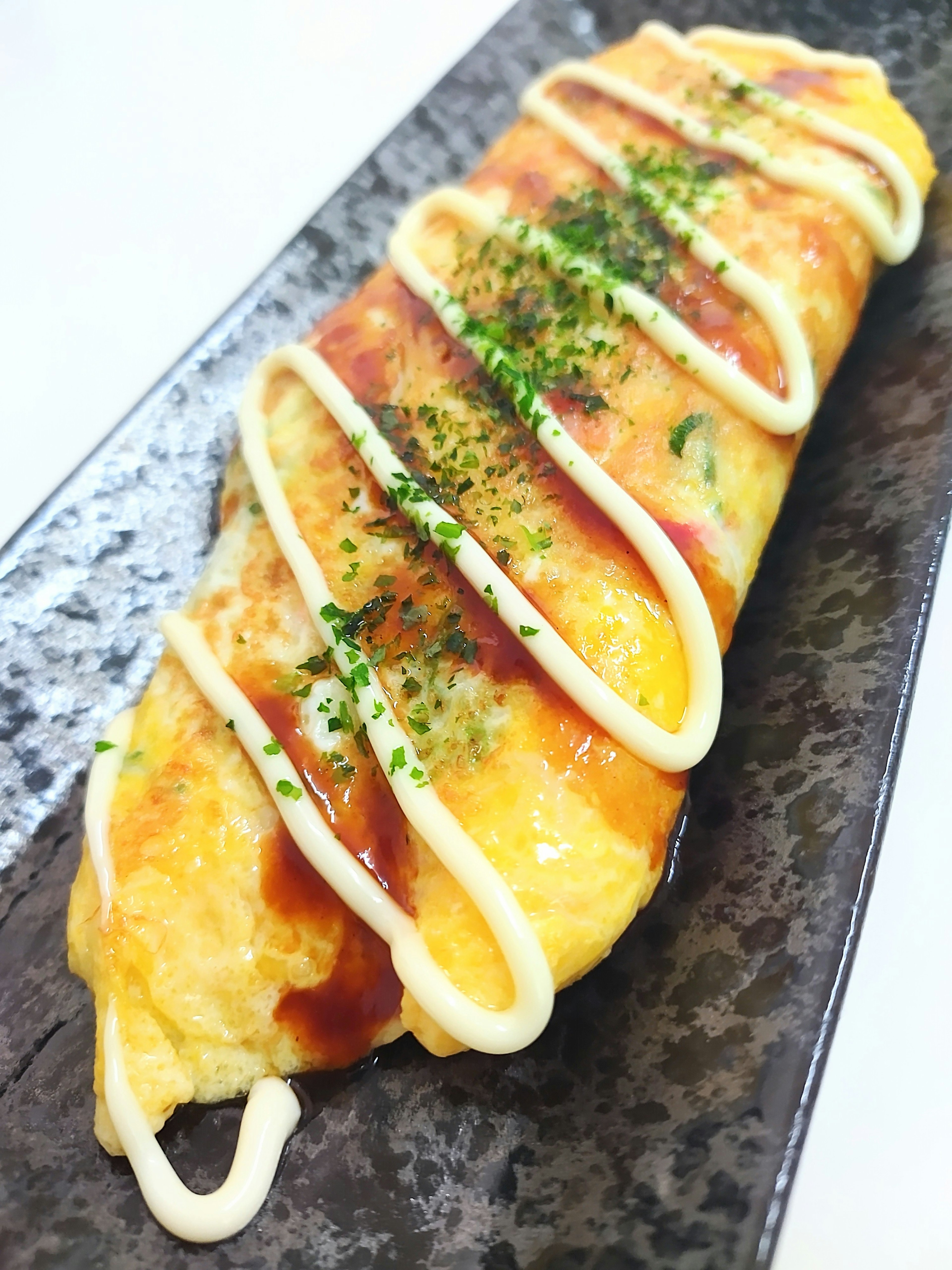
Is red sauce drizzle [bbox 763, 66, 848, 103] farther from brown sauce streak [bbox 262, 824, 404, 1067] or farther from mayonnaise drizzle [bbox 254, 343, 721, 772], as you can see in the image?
brown sauce streak [bbox 262, 824, 404, 1067]

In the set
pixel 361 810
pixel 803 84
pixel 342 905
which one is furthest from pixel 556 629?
pixel 803 84

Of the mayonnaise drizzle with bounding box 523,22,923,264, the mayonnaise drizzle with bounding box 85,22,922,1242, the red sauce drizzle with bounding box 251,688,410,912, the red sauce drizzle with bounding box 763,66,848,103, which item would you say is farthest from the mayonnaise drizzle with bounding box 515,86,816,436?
the red sauce drizzle with bounding box 251,688,410,912

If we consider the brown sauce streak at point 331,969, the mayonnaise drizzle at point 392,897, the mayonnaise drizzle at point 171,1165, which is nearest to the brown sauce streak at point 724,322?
the mayonnaise drizzle at point 392,897

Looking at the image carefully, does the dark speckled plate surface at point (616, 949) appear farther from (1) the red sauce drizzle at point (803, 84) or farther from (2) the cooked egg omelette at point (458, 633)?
(1) the red sauce drizzle at point (803, 84)

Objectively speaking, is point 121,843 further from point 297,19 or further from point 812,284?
point 297,19

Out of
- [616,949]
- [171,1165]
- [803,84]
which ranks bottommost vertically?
[616,949]

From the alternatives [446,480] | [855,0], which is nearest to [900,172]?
[855,0]

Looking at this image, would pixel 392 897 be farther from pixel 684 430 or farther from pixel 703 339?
pixel 703 339

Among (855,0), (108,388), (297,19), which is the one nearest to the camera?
(108,388)
